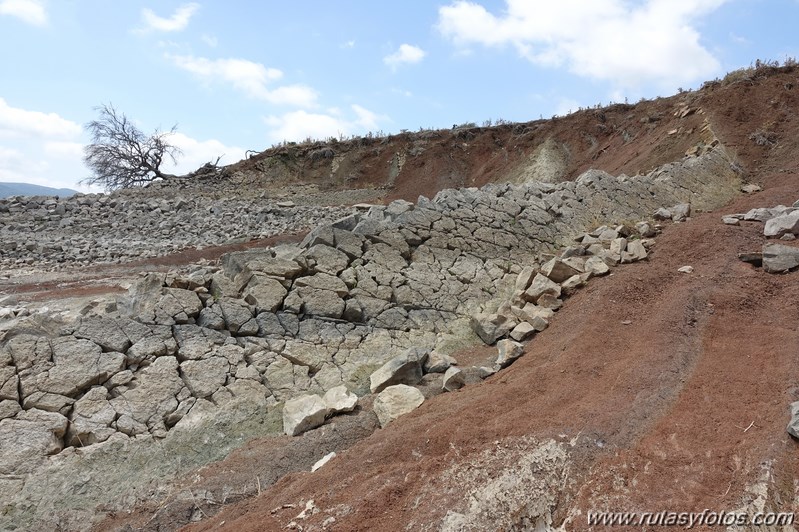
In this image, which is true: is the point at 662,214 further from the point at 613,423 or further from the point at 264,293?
the point at 264,293

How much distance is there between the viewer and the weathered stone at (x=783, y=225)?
7293 mm

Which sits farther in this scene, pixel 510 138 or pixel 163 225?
pixel 510 138

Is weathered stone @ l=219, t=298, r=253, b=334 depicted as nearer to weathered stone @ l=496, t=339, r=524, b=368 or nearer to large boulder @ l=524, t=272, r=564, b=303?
weathered stone @ l=496, t=339, r=524, b=368

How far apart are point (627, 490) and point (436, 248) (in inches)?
208

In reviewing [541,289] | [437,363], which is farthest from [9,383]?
[541,289]

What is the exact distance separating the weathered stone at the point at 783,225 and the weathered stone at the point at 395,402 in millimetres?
6274

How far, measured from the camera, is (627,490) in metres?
3.00

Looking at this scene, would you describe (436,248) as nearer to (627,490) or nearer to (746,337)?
(746,337)

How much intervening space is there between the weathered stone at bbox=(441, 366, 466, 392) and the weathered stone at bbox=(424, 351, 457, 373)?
31 centimetres

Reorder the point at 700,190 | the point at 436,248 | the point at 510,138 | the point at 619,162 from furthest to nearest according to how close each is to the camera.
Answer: the point at 510,138 < the point at 619,162 < the point at 700,190 < the point at 436,248

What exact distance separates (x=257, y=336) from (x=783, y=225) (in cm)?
789

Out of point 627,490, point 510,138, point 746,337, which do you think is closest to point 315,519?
point 627,490

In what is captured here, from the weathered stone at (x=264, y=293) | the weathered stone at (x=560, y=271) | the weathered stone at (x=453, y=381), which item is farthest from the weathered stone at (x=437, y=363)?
the weathered stone at (x=560, y=271)

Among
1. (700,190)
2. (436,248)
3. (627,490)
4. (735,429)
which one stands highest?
(700,190)
